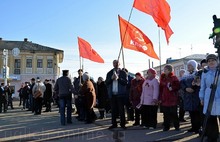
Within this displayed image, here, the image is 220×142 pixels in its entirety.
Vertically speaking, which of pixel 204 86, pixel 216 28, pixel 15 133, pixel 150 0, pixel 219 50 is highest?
pixel 150 0

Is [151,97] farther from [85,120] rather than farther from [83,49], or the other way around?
[83,49]

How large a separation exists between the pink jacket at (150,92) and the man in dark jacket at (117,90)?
0.64 meters

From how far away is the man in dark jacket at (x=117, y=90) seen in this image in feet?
29.6

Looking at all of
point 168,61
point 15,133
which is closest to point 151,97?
point 15,133

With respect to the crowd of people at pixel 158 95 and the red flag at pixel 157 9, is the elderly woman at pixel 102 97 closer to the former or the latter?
the crowd of people at pixel 158 95

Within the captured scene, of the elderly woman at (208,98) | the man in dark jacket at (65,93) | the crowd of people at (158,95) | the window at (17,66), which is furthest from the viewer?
the window at (17,66)

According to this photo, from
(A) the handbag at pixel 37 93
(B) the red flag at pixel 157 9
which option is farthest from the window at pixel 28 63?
(B) the red flag at pixel 157 9

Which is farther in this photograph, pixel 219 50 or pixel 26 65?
pixel 26 65

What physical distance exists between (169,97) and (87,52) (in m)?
6.73

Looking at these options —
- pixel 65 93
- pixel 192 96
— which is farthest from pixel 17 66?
pixel 192 96

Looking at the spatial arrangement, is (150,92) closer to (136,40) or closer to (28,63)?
(136,40)

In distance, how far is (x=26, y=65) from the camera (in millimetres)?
61062

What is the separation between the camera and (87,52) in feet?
47.7

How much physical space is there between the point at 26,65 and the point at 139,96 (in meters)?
54.0
